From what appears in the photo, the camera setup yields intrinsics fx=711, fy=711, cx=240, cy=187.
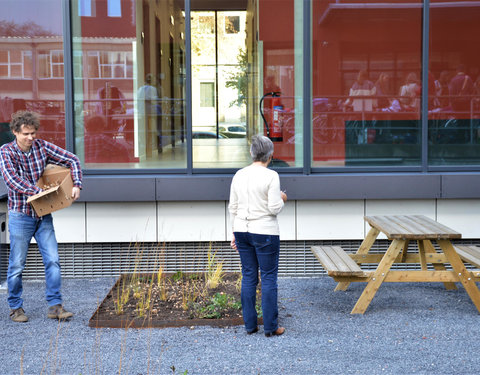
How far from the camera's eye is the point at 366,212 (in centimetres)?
817

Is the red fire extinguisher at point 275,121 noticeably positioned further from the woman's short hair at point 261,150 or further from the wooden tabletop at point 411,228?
the woman's short hair at point 261,150

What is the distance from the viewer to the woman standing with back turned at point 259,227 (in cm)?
576

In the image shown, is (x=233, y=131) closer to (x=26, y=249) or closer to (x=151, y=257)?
(x=151, y=257)

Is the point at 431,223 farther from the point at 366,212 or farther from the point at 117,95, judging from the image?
the point at 117,95

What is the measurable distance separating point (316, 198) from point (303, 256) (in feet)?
2.52

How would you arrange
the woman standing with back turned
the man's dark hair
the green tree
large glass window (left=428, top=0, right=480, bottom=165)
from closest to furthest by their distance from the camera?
the woman standing with back turned < the man's dark hair < large glass window (left=428, top=0, right=480, bottom=165) < the green tree

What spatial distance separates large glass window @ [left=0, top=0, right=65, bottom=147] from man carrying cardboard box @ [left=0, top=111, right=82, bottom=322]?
170cm

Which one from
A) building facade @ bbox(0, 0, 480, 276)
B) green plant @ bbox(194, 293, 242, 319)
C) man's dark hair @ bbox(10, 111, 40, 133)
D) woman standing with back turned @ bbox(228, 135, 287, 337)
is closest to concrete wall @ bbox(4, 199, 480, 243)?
building facade @ bbox(0, 0, 480, 276)

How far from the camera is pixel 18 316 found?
6.52m

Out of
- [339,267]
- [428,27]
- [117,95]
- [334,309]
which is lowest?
[334,309]

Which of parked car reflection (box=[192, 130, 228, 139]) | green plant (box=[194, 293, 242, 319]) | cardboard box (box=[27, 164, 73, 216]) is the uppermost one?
parked car reflection (box=[192, 130, 228, 139])

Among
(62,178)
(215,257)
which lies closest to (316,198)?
(215,257)

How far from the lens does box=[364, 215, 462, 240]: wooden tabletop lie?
633 cm

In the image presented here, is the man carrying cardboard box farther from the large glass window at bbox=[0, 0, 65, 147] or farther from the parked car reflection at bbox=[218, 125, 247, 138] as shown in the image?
the parked car reflection at bbox=[218, 125, 247, 138]
